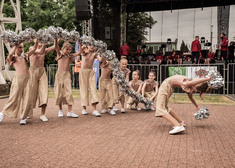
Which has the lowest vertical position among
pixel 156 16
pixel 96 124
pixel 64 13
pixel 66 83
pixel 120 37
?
pixel 96 124

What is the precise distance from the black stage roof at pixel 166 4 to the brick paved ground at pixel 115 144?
553 inches

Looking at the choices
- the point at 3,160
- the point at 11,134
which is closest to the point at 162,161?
the point at 3,160

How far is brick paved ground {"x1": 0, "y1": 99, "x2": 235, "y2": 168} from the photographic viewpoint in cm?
338

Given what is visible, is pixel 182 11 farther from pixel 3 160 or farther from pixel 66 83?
pixel 3 160

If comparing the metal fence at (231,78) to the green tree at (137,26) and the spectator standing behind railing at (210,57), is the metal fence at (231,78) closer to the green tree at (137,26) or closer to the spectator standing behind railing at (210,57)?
the spectator standing behind railing at (210,57)

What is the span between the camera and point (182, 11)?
65.3 ft

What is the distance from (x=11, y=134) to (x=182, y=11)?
58.8ft

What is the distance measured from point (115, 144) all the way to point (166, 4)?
16.9 meters

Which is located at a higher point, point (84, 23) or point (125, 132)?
point (84, 23)

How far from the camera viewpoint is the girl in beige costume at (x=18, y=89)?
229 inches

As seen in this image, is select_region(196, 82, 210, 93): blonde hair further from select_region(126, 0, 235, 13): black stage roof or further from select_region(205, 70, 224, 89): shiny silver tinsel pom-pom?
select_region(126, 0, 235, 13): black stage roof

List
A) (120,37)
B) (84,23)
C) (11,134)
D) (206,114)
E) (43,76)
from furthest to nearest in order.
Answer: (120,37) → (84,23) → (43,76) → (206,114) → (11,134)

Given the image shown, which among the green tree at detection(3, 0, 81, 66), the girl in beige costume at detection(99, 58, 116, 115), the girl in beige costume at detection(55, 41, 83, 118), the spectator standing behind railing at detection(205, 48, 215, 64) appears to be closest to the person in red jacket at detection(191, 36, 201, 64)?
the spectator standing behind railing at detection(205, 48, 215, 64)

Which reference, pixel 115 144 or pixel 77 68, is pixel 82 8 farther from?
pixel 115 144
